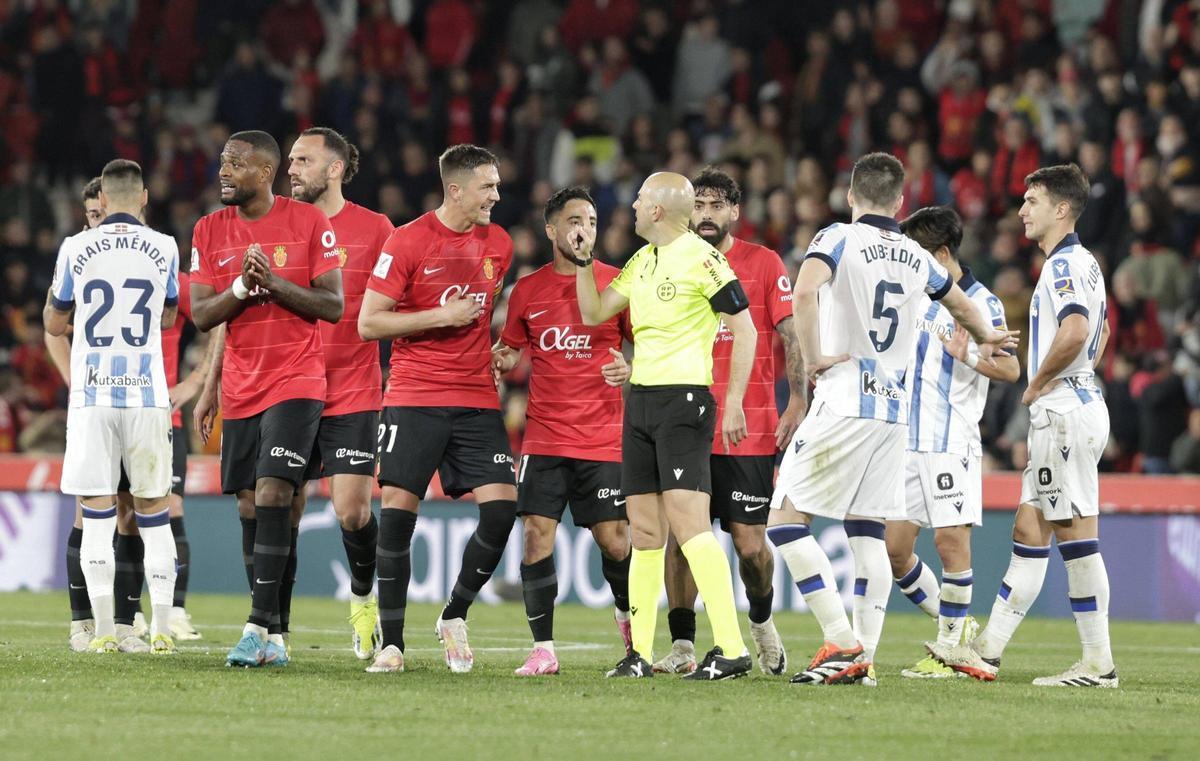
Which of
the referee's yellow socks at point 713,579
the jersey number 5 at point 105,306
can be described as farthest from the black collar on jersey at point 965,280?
the jersey number 5 at point 105,306

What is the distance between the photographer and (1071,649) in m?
12.6

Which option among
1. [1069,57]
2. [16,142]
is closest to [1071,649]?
[1069,57]

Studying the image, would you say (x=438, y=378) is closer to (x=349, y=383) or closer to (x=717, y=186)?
(x=349, y=383)

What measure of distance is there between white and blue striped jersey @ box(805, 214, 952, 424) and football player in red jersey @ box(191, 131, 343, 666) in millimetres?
2527

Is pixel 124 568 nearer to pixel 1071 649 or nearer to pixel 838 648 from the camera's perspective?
pixel 838 648

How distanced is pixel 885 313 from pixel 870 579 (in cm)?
135

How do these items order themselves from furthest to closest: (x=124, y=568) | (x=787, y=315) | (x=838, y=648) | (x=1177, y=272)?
(x=1177, y=272) < (x=124, y=568) < (x=787, y=315) < (x=838, y=648)

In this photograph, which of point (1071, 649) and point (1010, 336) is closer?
point (1010, 336)

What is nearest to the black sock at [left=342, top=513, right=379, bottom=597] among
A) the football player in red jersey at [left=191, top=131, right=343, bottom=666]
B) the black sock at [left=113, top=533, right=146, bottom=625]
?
the football player in red jersey at [left=191, top=131, right=343, bottom=666]

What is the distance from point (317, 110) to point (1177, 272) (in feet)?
37.8

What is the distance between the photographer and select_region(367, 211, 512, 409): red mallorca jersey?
897cm

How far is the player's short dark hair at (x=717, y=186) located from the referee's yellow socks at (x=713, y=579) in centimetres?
217

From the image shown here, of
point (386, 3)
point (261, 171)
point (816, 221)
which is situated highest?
point (386, 3)

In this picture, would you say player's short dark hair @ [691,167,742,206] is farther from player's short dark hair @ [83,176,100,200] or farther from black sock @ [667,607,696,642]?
player's short dark hair @ [83,176,100,200]
